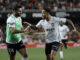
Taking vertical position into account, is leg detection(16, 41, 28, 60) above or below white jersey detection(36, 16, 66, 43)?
below

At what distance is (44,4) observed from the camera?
3042 cm

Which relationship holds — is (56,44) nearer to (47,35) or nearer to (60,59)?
(47,35)

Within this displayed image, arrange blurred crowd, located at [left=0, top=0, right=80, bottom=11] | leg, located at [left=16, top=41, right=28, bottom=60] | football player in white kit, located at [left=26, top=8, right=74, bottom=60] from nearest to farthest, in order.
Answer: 1. leg, located at [left=16, top=41, right=28, bottom=60]
2. football player in white kit, located at [left=26, top=8, right=74, bottom=60]
3. blurred crowd, located at [left=0, top=0, right=80, bottom=11]

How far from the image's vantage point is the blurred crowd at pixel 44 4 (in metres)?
30.1

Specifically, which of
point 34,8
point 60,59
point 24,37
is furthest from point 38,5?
point 60,59

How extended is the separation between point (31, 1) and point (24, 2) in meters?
0.89

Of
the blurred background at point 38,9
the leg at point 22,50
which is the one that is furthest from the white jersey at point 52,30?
the blurred background at point 38,9

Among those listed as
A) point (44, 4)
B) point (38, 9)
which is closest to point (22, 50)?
point (38, 9)

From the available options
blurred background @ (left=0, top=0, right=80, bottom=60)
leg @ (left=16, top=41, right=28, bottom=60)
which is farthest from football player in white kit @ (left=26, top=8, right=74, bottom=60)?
blurred background @ (left=0, top=0, right=80, bottom=60)

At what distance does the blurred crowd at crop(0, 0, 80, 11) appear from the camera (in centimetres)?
3012

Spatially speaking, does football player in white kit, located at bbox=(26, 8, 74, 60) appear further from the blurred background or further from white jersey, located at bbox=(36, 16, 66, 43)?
the blurred background

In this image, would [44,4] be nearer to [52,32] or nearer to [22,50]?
[52,32]

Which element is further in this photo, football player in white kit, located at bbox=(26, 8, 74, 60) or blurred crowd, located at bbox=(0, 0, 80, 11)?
blurred crowd, located at bbox=(0, 0, 80, 11)

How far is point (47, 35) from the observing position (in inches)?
398
